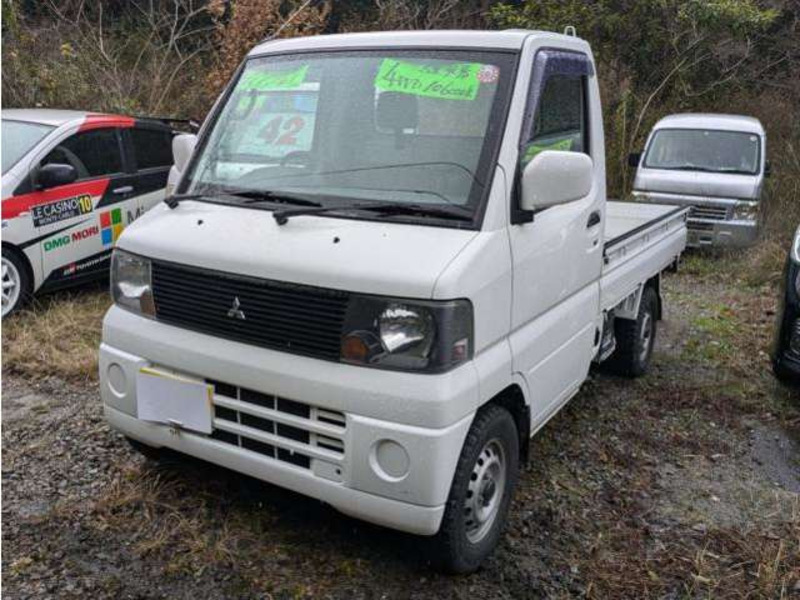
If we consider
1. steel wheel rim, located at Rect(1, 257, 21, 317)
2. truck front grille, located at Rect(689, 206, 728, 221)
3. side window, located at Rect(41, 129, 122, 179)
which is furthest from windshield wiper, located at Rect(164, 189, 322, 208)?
truck front grille, located at Rect(689, 206, 728, 221)

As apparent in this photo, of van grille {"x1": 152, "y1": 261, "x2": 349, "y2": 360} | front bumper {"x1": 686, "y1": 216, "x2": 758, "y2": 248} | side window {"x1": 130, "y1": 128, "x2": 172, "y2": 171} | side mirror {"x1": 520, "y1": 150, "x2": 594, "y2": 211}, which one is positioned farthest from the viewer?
front bumper {"x1": 686, "y1": 216, "x2": 758, "y2": 248}

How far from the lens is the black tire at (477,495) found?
9.00 ft

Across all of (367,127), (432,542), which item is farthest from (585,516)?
(367,127)

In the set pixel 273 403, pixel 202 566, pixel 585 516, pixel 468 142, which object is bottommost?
pixel 585 516

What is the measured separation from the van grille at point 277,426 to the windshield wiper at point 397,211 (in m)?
0.69

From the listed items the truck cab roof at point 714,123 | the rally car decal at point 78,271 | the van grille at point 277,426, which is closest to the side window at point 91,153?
the rally car decal at point 78,271

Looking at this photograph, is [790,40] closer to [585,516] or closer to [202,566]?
[585,516]

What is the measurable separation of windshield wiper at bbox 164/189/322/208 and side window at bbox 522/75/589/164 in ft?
3.06

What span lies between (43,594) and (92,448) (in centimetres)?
119

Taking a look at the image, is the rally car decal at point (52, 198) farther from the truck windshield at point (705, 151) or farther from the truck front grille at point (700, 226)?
the truck windshield at point (705, 151)

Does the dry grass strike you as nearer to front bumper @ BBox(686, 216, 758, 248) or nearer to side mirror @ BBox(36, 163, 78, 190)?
side mirror @ BBox(36, 163, 78, 190)

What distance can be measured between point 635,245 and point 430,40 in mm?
2287

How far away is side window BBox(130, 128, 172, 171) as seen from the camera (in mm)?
7028

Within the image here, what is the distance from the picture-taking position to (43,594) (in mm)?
2801
